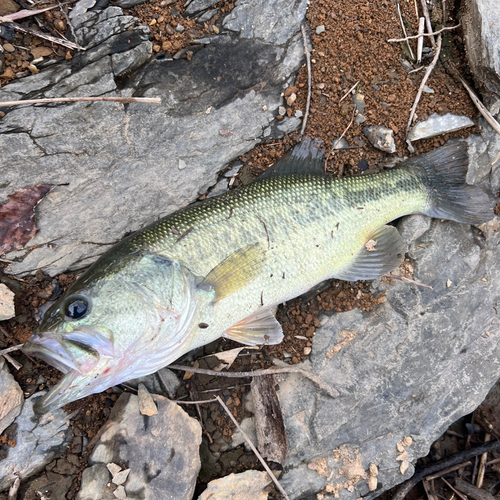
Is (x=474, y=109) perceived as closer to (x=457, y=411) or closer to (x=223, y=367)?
(x=457, y=411)

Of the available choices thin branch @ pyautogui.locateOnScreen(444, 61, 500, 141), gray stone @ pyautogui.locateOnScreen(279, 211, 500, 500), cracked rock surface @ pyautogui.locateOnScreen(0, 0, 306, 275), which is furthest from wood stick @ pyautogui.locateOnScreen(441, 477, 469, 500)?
cracked rock surface @ pyautogui.locateOnScreen(0, 0, 306, 275)

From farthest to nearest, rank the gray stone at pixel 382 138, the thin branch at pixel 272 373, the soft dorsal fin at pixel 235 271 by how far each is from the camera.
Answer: the gray stone at pixel 382 138 < the thin branch at pixel 272 373 < the soft dorsal fin at pixel 235 271

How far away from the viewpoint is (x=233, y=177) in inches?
141

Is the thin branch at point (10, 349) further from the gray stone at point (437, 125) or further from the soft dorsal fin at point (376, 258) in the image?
the gray stone at point (437, 125)

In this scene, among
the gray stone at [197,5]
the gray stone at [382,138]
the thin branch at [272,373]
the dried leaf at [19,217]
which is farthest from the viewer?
the gray stone at [382,138]

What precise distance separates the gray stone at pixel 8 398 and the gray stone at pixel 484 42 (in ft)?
15.8

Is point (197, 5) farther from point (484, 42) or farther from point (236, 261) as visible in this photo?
point (484, 42)

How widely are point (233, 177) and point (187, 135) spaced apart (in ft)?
1.78

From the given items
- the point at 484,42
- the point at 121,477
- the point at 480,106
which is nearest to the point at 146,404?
the point at 121,477

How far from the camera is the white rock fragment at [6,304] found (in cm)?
306

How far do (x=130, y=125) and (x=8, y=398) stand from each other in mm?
2400

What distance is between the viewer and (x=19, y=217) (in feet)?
10.4

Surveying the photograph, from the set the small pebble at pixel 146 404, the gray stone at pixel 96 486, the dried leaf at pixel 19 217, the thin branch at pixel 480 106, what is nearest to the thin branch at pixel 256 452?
the small pebble at pixel 146 404

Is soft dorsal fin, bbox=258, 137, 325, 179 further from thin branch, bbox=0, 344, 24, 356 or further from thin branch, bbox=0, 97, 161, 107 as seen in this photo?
thin branch, bbox=0, 344, 24, 356
